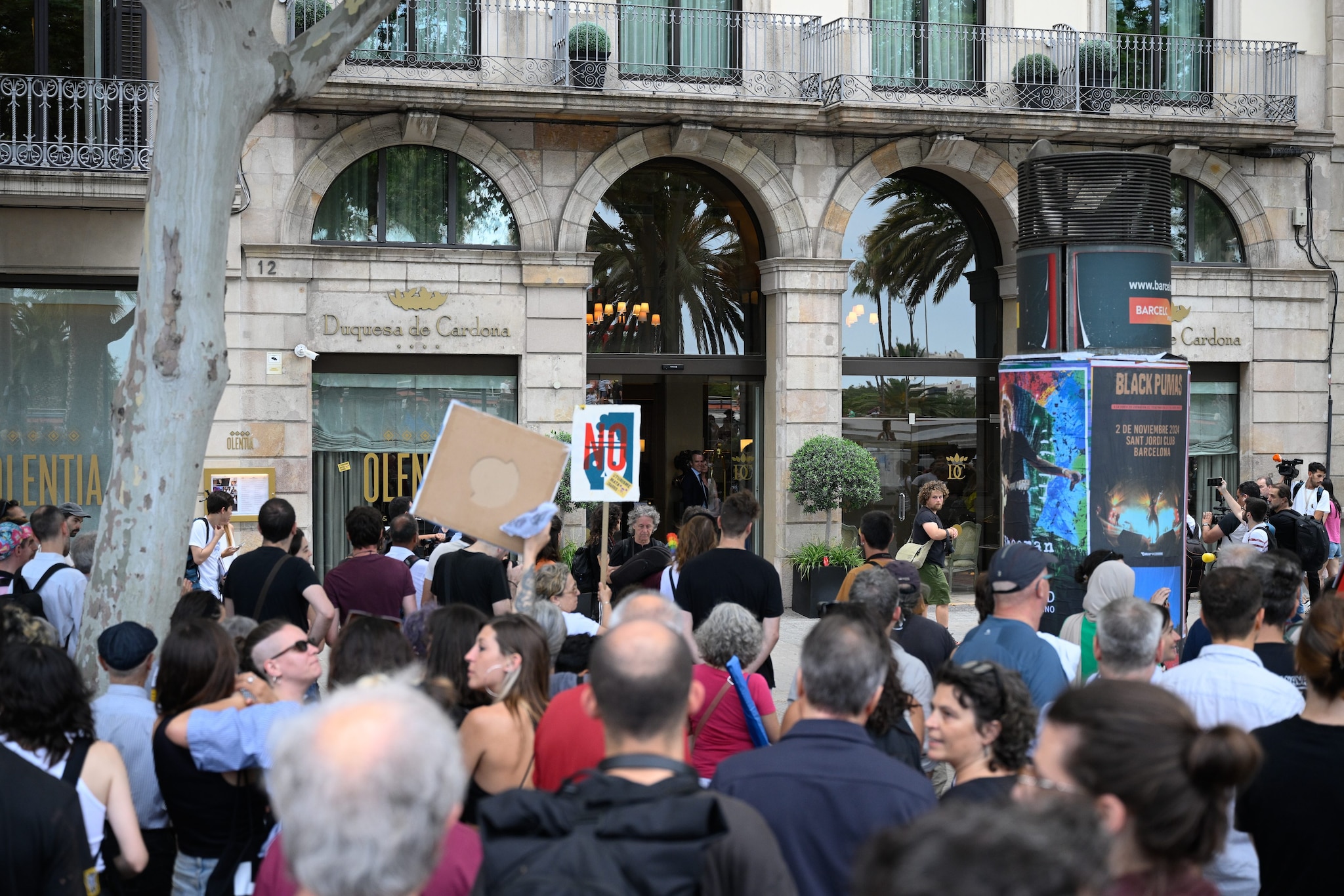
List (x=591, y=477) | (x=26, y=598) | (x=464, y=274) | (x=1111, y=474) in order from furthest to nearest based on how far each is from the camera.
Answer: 1. (x=464, y=274)
2. (x=1111, y=474)
3. (x=591, y=477)
4. (x=26, y=598)

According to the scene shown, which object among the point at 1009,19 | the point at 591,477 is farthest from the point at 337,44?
the point at 1009,19

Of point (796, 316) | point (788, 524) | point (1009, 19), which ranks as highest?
point (1009, 19)

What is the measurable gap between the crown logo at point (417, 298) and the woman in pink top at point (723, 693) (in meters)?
11.6

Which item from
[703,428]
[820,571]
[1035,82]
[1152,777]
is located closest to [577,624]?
[1152,777]

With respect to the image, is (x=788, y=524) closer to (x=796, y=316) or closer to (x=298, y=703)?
(x=796, y=316)

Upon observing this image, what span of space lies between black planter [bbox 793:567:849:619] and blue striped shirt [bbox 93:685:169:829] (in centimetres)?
1240

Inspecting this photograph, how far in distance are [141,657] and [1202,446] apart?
17309mm

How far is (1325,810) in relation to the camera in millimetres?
3725

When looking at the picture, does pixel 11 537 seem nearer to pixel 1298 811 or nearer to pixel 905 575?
pixel 905 575

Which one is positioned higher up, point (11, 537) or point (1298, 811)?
point (11, 537)

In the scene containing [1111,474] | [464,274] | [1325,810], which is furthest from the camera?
[464,274]

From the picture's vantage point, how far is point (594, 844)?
105 inches

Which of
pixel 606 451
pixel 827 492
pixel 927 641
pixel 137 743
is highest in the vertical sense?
pixel 606 451

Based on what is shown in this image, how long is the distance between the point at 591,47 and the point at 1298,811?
47.3ft
